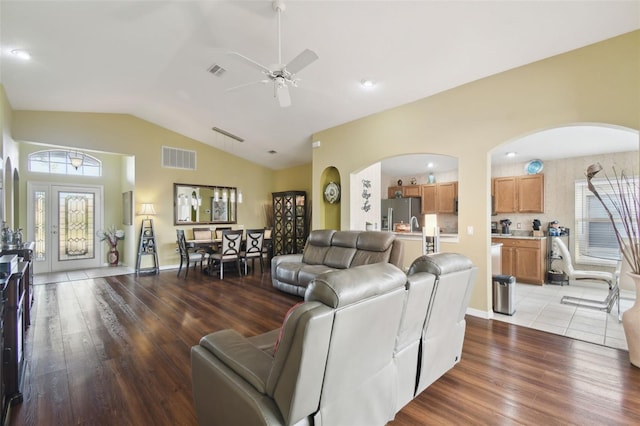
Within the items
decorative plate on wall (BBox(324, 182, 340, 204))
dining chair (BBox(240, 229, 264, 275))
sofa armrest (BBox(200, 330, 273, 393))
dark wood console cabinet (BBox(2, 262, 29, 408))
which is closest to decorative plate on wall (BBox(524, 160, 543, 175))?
decorative plate on wall (BBox(324, 182, 340, 204))

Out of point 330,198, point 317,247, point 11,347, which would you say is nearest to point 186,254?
point 317,247

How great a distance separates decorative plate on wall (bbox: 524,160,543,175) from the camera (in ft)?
18.8

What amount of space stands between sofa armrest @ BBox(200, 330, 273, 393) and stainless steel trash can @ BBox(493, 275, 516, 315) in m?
3.48

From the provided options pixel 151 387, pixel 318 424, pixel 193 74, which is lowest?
pixel 151 387

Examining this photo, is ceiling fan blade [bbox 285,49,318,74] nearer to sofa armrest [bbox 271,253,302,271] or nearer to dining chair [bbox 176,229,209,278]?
sofa armrest [bbox 271,253,302,271]

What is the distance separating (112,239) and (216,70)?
18.4 ft

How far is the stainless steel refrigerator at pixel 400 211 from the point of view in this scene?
7391 millimetres

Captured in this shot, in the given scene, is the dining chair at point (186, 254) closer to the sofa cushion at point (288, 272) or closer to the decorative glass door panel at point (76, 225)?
the sofa cushion at point (288, 272)

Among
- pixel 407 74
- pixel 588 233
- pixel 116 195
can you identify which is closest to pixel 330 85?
pixel 407 74

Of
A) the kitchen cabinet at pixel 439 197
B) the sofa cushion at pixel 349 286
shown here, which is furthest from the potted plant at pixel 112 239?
the sofa cushion at pixel 349 286

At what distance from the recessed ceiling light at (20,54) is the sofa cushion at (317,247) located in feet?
15.0

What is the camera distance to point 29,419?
1874 mm

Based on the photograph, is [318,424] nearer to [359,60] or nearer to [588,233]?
[359,60]

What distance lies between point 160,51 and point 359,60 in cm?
269
